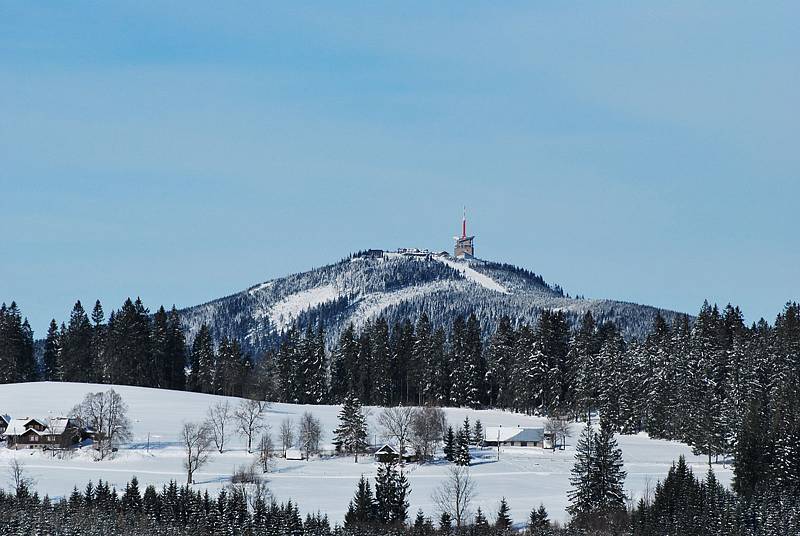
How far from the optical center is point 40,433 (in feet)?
405

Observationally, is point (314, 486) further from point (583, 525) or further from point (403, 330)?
point (403, 330)

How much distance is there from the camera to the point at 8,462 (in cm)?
11506

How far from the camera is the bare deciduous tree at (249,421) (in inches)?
4959

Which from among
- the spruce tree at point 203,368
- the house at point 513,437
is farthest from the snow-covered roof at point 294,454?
the spruce tree at point 203,368

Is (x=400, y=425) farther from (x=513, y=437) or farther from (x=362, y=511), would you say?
(x=362, y=511)

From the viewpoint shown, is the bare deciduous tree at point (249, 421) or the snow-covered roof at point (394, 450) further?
the bare deciduous tree at point (249, 421)

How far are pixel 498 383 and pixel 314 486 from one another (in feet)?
206

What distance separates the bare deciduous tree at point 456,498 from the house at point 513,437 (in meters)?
27.2

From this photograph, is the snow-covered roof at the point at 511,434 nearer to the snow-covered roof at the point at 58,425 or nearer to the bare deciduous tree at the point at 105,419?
the bare deciduous tree at the point at 105,419

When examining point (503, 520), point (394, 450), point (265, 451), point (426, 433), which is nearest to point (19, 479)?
point (265, 451)

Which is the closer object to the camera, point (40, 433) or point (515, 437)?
point (40, 433)

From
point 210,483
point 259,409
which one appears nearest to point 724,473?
point 210,483

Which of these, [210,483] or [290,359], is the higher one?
[290,359]

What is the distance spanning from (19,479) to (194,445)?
1840cm
